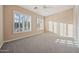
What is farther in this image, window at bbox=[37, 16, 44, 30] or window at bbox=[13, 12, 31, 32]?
window at bbox=[37, 16, 44, 30]

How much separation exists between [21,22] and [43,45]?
54 centimetres

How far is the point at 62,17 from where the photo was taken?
2.12 meters

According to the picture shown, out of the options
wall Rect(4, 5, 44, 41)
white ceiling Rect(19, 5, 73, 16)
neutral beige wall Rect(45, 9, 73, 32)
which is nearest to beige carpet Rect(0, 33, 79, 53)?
wall Rect(4, 5, 44, 41)

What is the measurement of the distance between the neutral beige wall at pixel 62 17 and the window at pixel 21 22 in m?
0.33

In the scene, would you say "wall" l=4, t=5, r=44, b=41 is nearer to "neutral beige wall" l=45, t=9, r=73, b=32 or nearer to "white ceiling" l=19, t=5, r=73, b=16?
"white ceiling" l=19, t=5, r=73, b=16

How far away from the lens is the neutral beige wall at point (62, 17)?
206 centimetres

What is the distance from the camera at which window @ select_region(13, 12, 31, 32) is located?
6.68 feet

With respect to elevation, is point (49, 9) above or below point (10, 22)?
above

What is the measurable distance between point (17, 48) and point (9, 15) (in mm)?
A: 559

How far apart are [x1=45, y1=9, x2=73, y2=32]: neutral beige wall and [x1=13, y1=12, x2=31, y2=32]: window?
0.33 metres

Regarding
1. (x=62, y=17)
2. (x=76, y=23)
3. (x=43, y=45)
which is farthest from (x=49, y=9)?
(x=43, y=45)

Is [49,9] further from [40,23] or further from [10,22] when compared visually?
[10,22]
